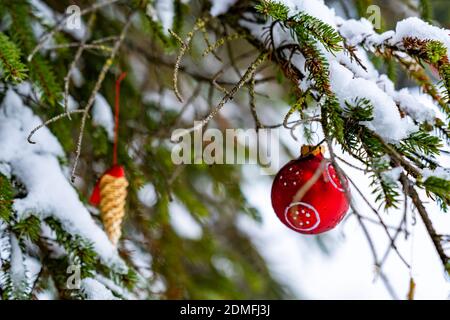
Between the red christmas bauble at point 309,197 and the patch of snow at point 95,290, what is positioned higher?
the red christmas bauble at point 309,197

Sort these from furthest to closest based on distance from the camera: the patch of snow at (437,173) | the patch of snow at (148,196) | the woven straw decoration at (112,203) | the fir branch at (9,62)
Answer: the patch of snow at (148,196) < the woven straw decoration at (112,203) < the fir branch at (9,62) < the patch of snow at (437,173)

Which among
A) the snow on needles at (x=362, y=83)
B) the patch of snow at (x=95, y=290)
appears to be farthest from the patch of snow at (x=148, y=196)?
the snow on needles at (x=362, y=83)

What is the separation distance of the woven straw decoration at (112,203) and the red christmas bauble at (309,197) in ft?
1.49

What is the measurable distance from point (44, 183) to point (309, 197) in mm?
639

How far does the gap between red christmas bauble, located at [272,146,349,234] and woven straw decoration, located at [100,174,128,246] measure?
455mm

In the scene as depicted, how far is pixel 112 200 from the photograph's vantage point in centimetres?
137

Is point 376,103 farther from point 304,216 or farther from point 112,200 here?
point 112,200

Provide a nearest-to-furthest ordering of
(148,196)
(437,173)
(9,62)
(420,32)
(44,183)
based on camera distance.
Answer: (437,173)
(420,32)
(9,62)
(44,183)
(148,196)

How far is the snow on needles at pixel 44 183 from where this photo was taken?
1261 mm

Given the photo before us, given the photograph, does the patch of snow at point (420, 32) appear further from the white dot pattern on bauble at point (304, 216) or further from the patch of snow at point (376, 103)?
the white dot pattern on bauble at point (304, 216)

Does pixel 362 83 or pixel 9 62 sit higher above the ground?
pixel 9 62

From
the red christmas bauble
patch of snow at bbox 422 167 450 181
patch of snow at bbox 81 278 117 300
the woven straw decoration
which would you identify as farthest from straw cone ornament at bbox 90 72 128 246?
patch of snow at bbox 422 167 450 181

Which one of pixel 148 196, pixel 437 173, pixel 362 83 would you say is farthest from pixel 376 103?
pixel 148 196

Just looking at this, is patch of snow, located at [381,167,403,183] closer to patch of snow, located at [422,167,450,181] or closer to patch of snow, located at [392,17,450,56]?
patch of snow, located at [422,167,450,181]
